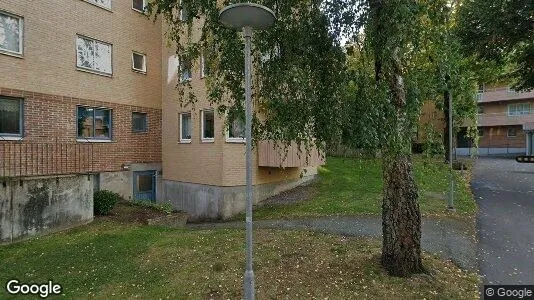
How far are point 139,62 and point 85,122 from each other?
3.80 m

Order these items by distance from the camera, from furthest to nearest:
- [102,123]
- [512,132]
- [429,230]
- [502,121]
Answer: [512,132] → [502,121] → [102,123] → [429,230]

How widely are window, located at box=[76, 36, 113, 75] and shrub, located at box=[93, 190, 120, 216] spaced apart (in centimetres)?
508

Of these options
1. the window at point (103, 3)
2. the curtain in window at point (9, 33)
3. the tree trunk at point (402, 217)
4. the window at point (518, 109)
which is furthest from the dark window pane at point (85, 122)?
the window at point (518, 109)

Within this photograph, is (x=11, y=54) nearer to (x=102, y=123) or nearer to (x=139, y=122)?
(x=102, y=123)

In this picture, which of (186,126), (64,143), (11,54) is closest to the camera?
(11,54)

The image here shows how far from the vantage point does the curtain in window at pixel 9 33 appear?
458 inches

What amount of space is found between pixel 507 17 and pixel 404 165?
12198 mm

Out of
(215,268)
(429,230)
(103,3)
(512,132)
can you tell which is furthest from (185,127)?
(512,132)

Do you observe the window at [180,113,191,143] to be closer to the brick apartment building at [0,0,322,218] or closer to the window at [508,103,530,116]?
the brick apartment building at [0,0,322,218]

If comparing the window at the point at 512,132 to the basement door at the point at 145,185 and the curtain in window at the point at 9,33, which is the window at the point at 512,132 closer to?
the basement door at the point at 145,185

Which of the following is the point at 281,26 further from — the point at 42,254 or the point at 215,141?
the point at 215,141

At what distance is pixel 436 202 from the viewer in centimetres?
1329

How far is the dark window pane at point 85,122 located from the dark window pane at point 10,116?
2.18m

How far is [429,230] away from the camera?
9672 mm
